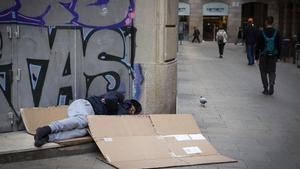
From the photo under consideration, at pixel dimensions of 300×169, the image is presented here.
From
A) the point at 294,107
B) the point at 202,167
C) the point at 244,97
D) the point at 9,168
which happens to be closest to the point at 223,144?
the point at 202,167

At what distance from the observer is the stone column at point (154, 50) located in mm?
8750

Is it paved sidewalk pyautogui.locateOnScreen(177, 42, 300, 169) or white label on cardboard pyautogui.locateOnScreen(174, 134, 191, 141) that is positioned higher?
white label on cardboard pyautogui.locateOnScreen(174, 134, 191, 141)

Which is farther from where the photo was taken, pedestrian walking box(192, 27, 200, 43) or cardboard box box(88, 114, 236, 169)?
pedestrian walking box(192, 27, 200, 43)

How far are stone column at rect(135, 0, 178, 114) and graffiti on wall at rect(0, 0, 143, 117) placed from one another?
115 mm

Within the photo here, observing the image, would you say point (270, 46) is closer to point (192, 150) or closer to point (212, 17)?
point (192, 150)

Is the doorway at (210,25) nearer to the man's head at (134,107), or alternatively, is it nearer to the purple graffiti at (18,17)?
the man's head at (134,107)

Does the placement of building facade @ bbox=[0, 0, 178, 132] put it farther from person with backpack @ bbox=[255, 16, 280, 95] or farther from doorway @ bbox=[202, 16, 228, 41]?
doorway @ bbox=[202, 16, 228, 41]

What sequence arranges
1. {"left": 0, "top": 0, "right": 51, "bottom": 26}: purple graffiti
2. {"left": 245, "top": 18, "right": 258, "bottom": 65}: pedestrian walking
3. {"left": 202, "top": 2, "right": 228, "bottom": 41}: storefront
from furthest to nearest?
{"left": 202, "top": 2, "right": 228, "bottom": 41}: storefront → {"left": 245, "top": 18, "right": 258, "bottom": 65}: pedestrian walking → {"left": 0, "top": 0, "right": 51, "bottom": 26}: purple graffiti

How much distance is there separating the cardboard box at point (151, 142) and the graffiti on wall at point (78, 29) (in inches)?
39.5

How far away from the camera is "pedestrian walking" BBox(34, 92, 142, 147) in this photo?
288 inches

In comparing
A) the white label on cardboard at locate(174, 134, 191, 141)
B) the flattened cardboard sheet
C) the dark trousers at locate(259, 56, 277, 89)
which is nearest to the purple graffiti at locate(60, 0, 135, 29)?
the flattened cardboard sheet

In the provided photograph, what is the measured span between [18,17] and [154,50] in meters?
2.15

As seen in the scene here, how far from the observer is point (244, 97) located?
13.0 meters

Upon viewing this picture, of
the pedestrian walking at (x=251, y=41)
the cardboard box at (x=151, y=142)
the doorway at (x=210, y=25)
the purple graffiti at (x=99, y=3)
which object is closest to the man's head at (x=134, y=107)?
the cardboard box at (x=151, y=142)
